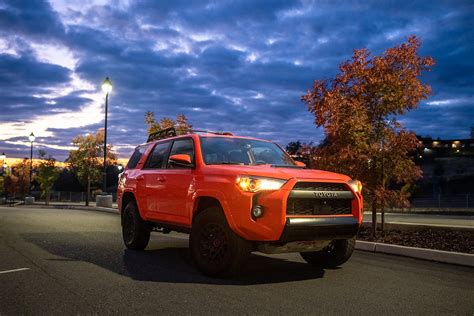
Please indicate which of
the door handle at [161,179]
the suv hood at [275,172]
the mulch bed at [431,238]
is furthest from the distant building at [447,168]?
the suv hood at [275,172]

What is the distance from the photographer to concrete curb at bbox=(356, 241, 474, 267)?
7.65m

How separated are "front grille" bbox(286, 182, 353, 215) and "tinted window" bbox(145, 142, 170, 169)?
128 inches

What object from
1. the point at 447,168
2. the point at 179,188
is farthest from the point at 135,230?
the point at 447,168

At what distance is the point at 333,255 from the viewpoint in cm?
710

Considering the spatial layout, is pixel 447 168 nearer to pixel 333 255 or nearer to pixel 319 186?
pixel 333 255

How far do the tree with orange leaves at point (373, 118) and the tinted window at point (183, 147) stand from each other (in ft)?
13.5

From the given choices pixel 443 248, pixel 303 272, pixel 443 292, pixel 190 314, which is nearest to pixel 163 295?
pixel 190 314

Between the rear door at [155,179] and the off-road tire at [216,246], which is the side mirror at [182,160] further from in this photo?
the rear door at [155,179]

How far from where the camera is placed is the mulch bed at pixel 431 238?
903 cm

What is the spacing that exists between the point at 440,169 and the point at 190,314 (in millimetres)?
116463

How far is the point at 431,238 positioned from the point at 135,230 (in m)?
6.39

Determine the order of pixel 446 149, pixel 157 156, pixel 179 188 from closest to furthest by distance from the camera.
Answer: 1. pixel 179 188
2. pixel 157 156
3. pixel 446 149

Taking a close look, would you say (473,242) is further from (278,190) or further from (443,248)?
(278,190)

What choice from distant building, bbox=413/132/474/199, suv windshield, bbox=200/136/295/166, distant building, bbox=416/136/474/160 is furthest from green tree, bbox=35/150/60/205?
distant building, bbox=416/136/474/160
